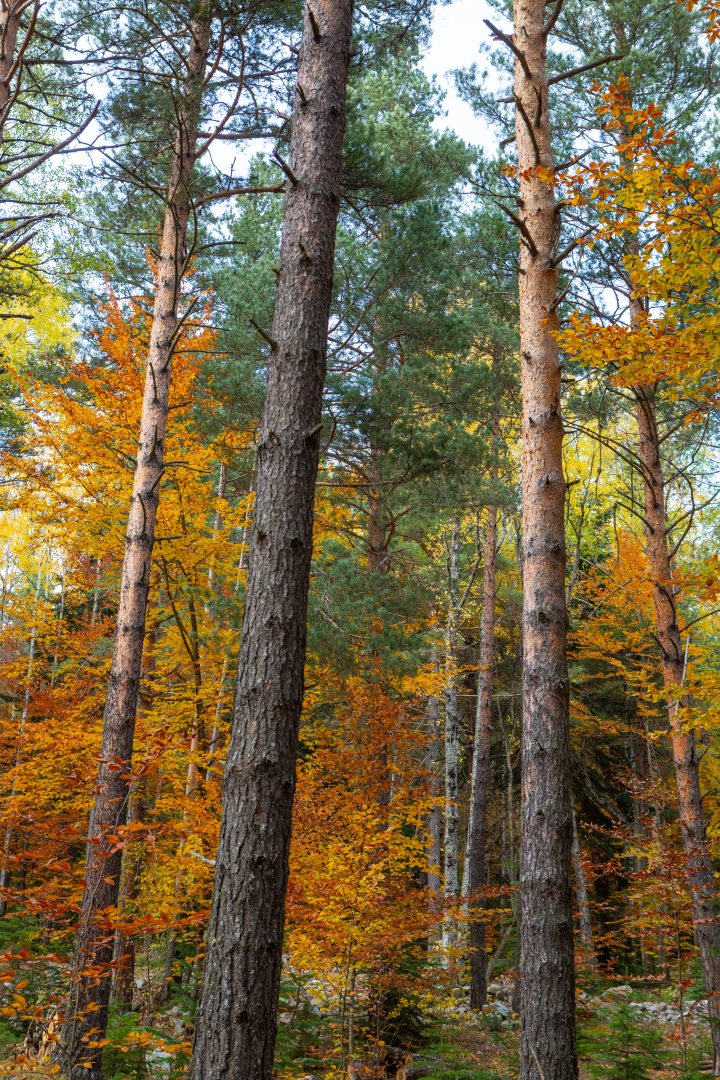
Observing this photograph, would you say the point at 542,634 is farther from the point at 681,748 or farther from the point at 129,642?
the point at 681,748

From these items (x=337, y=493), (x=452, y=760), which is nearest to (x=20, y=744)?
(x=337, y=493)

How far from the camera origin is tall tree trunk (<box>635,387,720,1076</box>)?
271 inches

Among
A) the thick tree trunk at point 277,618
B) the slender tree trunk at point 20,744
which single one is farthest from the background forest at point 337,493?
the slender tree trunk at point 20,744

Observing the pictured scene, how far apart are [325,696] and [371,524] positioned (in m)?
2.58

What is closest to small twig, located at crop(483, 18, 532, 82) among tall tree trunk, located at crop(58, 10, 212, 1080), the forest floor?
tall tree trunk, located at crop(58, 10, 212, 1080)

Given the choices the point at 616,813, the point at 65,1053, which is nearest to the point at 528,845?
the point at 65,1053

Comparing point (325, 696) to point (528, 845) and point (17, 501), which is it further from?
point (528, 845)

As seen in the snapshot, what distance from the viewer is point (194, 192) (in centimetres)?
715

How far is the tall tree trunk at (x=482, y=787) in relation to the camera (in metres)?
10.8

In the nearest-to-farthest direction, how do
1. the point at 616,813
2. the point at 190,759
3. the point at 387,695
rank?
the point at 190,759, the point at 387,695, the point at 616,813

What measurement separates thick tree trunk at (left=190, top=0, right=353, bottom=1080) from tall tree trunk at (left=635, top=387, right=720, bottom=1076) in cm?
451

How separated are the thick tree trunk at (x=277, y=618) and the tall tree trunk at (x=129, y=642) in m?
1.70

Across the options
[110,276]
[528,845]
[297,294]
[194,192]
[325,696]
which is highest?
[110,276]

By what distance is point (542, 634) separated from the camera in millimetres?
4074
